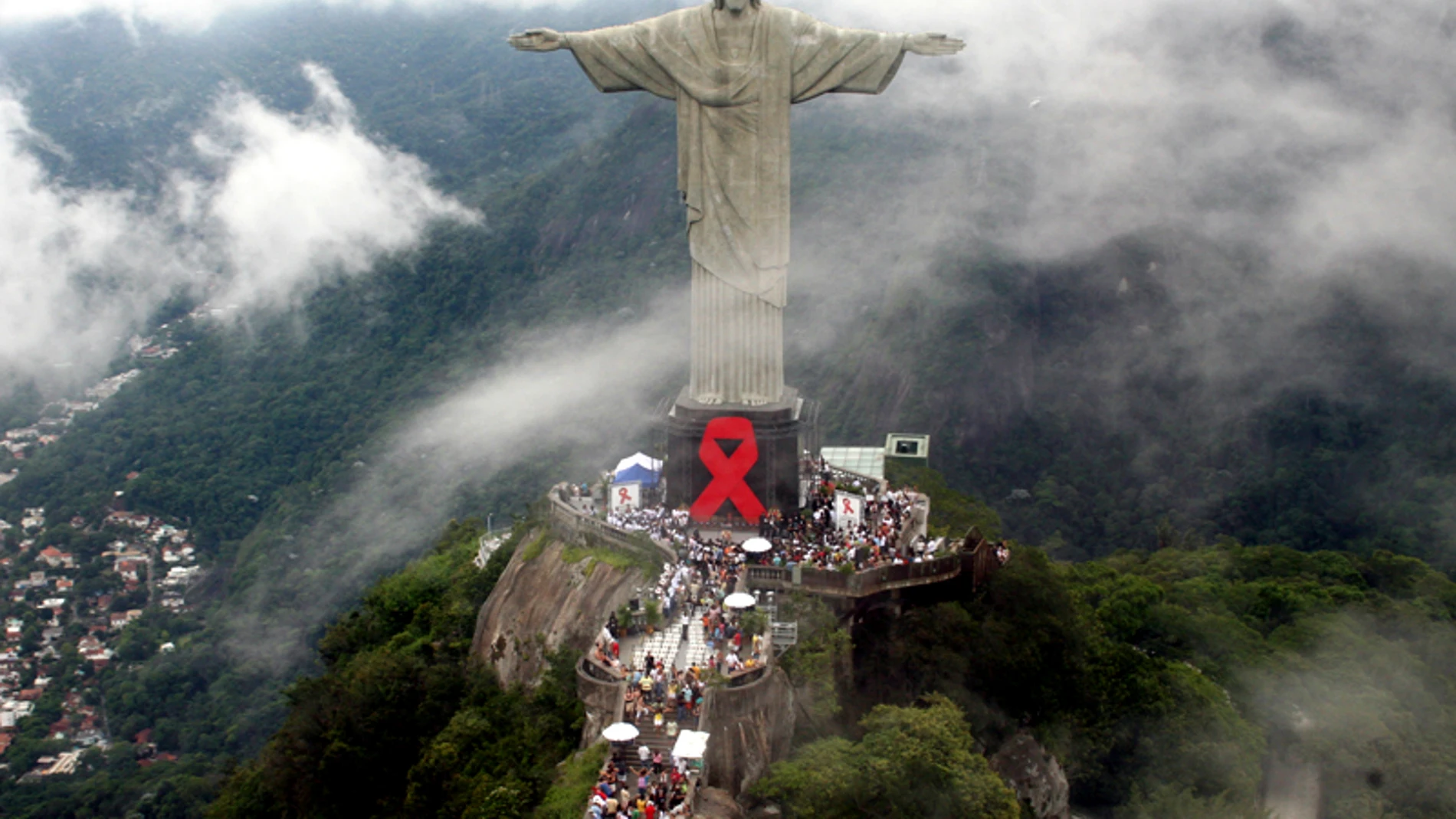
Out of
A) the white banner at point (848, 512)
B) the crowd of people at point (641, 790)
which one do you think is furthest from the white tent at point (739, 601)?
the white banner at point (848, 512)

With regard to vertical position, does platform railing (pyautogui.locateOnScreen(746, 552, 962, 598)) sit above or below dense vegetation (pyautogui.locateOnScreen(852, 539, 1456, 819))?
above

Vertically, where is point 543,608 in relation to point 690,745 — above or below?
Result: above

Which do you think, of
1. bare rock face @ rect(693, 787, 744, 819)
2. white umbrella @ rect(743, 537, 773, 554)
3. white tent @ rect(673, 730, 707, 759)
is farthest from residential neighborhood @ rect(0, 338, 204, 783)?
white tent @ rect(673, 730, 707, 759)

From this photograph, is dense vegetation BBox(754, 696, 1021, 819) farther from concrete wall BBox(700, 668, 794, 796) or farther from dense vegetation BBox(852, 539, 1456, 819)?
dense vegetation BBox(852, 539, 1456, 819)

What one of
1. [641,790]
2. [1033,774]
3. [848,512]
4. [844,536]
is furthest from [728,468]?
[641,790]

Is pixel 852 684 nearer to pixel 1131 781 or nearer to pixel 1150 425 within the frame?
pixel 1131 781

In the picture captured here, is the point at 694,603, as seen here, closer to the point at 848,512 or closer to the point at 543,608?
the point at 543,608
